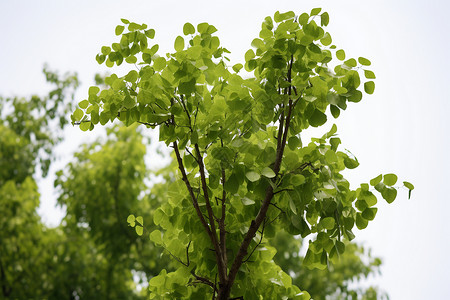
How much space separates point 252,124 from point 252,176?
0.75 feet

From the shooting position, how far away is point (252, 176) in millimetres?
2014

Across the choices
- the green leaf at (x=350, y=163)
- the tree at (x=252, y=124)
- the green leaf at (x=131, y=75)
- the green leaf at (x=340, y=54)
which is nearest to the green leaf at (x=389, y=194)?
the tree at (x=252, y=124)

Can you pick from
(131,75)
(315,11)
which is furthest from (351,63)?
(131,75)

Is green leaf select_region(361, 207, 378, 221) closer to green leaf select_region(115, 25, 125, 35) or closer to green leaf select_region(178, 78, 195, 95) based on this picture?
green leaf select_region(178, 78, 195, 95)

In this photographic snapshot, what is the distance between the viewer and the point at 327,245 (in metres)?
2.21

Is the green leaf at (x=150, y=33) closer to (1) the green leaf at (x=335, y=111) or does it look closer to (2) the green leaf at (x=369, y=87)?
(1) the green leaf at (x=335, y=111)

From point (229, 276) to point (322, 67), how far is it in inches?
42.1

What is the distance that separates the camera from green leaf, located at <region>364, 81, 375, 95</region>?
2.20 metres

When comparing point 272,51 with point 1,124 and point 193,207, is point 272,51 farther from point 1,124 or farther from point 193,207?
point 1,124

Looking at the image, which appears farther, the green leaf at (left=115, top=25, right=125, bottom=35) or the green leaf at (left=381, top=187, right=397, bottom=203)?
the green leaf at (left=115, top=25, right=125, bottom=35)

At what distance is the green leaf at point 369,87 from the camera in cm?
220

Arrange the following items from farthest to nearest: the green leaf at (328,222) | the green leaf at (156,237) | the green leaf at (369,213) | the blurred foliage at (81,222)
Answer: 1. the blurred foliage at (81,222)
2. the green leaf at (156,237)
3. the green leaf at (369,213)
4. the green leaf at (328,222)

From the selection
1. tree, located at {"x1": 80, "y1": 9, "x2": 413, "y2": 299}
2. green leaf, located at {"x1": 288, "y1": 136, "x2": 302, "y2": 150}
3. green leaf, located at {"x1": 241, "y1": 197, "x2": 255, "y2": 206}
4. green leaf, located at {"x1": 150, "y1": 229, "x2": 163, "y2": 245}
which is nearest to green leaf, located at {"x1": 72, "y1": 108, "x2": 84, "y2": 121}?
tree, located at {"x1": 80, "y1": 9, "x2": 413, "y2": 299}

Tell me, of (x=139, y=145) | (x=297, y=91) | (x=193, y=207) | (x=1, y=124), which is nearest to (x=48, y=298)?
(x=139, y=145)
